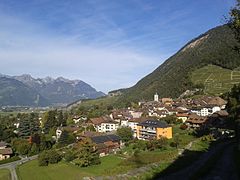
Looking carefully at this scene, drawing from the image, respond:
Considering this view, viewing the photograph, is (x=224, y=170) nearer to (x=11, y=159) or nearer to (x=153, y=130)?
(x=153, y=130)

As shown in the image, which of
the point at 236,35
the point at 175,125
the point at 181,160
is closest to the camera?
the point at 236,35

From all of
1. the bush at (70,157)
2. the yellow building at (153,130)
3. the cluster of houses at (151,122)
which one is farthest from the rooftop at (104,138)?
the bush at (70,157)

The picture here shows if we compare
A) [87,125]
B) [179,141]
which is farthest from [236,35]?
[87,125]

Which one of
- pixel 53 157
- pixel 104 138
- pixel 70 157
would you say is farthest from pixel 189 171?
pixel 104 138

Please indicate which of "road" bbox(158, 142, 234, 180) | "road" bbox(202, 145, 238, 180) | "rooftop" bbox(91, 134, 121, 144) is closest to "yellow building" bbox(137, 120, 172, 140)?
"rooftop" bbox(91, 134, 121, 144)

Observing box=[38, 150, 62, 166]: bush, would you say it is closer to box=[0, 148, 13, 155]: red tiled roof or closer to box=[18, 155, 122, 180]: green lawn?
box=[18, 155, 122, 180]: green lawn

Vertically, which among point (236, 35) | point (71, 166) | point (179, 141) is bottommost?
point (71, 166)

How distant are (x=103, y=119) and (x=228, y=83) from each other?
5395cm

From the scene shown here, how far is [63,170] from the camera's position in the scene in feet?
169

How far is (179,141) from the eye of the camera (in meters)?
54.9

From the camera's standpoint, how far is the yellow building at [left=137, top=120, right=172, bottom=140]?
218 feet

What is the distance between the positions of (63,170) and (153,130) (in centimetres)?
2448

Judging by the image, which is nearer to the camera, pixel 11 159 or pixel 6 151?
pixel 11 159

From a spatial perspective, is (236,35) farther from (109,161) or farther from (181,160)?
(109,161)
